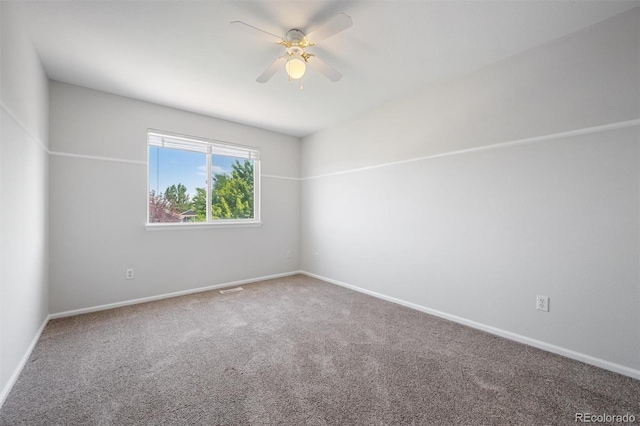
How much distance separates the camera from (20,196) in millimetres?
2039

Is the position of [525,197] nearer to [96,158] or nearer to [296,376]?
[296,376]

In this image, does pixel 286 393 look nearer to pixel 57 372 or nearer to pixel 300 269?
pixel 57 372

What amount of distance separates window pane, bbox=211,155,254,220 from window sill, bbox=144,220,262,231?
0.13m

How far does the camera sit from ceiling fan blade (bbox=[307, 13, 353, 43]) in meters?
1.75

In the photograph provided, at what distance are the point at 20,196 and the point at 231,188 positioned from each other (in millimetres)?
2507

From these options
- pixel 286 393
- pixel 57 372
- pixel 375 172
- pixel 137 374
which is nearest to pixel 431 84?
pixel 375 172

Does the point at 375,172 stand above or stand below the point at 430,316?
above

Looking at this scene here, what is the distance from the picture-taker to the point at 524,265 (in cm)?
244

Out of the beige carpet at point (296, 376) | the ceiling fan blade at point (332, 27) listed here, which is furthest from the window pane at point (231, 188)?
the ceiling fan blade at point (332, 27)

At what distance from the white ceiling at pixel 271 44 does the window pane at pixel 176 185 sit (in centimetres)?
83

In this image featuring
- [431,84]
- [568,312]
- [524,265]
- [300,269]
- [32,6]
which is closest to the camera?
[32,6]

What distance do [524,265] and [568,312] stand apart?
45cm

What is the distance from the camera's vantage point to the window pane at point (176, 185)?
145 inches

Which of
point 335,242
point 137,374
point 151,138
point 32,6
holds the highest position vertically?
point 32,6
